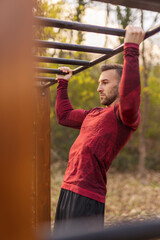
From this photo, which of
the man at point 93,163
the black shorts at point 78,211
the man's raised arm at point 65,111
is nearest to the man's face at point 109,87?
the man at point 93,163

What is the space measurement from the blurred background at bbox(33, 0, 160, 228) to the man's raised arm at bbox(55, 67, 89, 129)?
9.04 ft

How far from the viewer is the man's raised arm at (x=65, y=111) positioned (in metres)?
2.38

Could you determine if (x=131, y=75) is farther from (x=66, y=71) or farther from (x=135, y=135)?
(x=135, y=135)

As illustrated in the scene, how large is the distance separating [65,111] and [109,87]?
474 millimetres

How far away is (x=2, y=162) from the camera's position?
0.53 meters

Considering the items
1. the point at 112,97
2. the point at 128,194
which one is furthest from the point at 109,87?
the point at 128,194

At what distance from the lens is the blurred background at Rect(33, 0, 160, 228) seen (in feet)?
20.7

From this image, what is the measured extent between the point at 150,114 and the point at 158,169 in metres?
1.97

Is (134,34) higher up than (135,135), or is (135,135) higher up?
(134,34)


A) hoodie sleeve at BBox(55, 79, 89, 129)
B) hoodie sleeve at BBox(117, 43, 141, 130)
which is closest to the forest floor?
hoodie sleeve at BBox(55, 79, 89, 129)

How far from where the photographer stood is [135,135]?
1071 cm

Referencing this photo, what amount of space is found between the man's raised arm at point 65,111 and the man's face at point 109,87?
0.25 m

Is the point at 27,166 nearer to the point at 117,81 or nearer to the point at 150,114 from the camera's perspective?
the point at 117,81

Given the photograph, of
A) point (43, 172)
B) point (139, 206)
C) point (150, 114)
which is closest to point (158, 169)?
point (150, 114)
